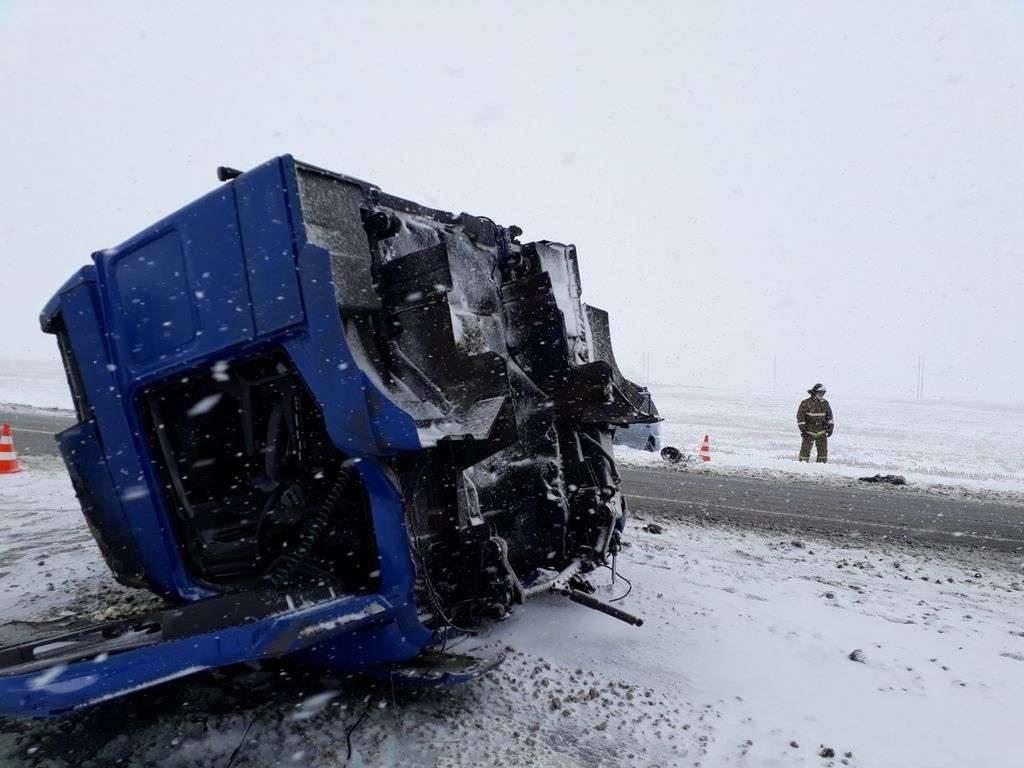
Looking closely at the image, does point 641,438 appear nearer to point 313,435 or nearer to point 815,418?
point 815,418

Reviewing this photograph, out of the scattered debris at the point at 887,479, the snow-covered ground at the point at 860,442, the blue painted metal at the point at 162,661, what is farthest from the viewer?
the snow-covered ground at the point at 860,442

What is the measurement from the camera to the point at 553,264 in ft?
13.3

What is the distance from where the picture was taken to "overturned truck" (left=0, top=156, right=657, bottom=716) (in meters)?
2.49

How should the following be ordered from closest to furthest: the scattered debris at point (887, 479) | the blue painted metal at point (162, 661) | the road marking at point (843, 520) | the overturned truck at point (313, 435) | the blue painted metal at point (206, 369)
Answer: the blue painted metal at point (162, 661) → the blue painted metal at point (206, 369) → the overturned truck at point (313, 435) → the road marking at point (843, 520) → the scattered debris at point (887, 479)

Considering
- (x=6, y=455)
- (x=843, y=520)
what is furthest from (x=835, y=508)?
(x=6, y=455)

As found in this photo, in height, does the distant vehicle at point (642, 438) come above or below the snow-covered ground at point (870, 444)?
above

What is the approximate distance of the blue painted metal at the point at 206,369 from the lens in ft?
7.45

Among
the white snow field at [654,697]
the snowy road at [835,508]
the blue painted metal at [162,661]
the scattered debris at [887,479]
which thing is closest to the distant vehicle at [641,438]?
the snowy road at [835,508]

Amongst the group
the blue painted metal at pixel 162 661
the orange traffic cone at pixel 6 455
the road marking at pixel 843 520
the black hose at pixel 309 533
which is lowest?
the road marking at pixel 843 520

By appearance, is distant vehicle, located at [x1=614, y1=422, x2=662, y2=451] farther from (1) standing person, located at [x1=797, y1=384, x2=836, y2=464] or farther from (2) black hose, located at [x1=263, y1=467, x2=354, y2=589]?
(2) black hose, located at [x1=263, y1=467, x2=354, y2=589]

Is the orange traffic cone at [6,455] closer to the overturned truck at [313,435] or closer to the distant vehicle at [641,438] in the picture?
the overturned truck at [313,435]

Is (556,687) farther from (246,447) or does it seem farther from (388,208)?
(388,208)

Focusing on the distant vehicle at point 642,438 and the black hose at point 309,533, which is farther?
the distant vehicle at point 642,438

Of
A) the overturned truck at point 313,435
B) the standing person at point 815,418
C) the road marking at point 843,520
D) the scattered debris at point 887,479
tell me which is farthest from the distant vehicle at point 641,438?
the overturned truck at point 313,435
